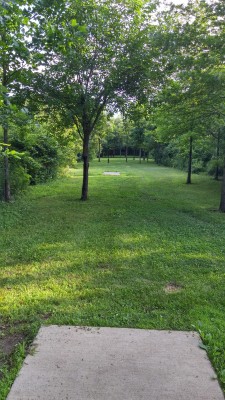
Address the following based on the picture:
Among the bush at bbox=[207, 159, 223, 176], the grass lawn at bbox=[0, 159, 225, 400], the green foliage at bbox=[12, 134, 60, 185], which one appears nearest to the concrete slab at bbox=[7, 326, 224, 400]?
the grass lawn at bbox=[0, 159, 225, 400]

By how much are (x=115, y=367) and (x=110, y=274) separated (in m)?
1.83

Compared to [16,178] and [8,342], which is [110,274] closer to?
[8,342]

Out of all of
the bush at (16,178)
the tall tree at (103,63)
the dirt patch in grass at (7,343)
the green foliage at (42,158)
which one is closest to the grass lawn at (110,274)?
the dirt patch in grass at (7,343)

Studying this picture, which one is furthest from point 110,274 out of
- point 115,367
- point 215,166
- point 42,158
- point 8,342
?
point 215,166

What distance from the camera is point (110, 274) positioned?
4.03 m

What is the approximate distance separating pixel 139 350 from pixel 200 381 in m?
0.51

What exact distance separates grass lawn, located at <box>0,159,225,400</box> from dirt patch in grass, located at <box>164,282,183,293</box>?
0.01m

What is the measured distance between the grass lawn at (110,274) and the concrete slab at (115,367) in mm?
111

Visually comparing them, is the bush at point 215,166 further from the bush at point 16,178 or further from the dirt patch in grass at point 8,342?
the dirt patch in grass at point 8,342

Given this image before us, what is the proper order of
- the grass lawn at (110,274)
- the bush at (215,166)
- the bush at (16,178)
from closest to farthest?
the grass lawn at (110,274) < the bush at (16,178) < the bush at (215,166)

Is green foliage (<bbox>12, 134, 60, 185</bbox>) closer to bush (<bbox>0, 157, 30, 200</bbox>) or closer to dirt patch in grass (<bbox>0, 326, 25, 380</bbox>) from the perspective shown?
bush (<bbox>0, 157, 30, 200</bbox>)

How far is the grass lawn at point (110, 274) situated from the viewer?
283cm

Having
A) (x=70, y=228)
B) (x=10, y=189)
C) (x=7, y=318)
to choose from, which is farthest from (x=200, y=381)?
(x=10, y=189)

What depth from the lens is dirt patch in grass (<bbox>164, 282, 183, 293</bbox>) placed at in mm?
3595
